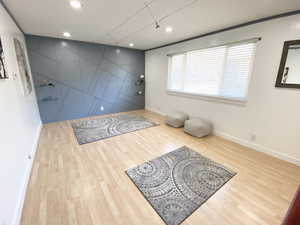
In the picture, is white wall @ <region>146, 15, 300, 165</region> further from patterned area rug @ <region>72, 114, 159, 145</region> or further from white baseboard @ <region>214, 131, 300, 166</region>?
patterned area rug @ <region>72, 114, 159, 145</region>

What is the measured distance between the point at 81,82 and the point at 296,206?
485 centimetres

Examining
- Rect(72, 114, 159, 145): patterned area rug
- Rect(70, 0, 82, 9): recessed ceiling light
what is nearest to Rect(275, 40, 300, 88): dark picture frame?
Rect(72, 114, 159, 145): patterned area rug

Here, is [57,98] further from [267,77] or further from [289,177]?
[289,177]

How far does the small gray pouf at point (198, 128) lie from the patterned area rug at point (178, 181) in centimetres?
78

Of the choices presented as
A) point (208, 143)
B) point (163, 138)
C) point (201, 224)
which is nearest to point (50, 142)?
point (163, 138)

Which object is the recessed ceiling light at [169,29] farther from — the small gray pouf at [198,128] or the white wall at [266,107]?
the small gray pouf at [198,128]

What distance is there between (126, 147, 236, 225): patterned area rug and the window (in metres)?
1.64

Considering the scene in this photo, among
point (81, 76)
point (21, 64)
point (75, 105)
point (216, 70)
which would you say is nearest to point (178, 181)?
point (216, 70)

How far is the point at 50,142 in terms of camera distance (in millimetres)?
2873

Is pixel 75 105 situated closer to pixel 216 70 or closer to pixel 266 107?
pixel 216 70

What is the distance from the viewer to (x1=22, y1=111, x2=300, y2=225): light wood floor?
→ 137 centimetres

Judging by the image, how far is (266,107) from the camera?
7.98 ft

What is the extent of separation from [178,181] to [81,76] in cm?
405

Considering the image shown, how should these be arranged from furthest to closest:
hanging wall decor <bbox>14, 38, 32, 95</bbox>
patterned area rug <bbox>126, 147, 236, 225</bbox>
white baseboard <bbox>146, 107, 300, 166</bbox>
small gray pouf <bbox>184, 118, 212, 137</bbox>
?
small gray pouf <bbox>184, 118, 212, 137</bbox>, hanging wall decor <bbox>14, 38, 32, 95</bbox>, white baseboard <bbox>146, 107, 300, 166</bbox>, patterned area rug <bbox>126, 147, 236, 225</bbox>
